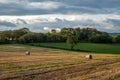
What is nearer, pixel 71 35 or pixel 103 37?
pixel 71 35

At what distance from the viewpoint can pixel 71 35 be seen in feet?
333

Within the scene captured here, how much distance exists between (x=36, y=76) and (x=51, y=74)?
158 cm

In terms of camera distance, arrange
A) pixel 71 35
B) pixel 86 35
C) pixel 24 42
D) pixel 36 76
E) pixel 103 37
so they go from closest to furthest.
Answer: pixel 36 76, pixel 71 35, pixel 24 42, pixel 103 37, pixel 86 35

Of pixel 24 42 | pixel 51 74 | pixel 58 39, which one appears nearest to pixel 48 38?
pixel 58 39

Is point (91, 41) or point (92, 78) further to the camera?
point (91, 41)

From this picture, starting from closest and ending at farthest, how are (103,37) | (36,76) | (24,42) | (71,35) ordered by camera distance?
1. (36,76)
2. (71,35)
3. (24,42)
4. (103,37)

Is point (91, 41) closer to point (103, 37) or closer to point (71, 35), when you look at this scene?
point (103, 37)

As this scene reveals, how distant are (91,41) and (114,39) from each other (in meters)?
8.64

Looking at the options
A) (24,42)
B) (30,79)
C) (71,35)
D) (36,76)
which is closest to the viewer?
(30,79)

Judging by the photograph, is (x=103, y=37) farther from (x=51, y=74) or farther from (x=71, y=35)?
(x=51, y=74)

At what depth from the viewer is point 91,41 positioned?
12281 cm

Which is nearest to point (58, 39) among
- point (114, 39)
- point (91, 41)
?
point (91, 41)

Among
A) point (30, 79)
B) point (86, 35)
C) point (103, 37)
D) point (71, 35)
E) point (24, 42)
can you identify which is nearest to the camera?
point (30, 79)

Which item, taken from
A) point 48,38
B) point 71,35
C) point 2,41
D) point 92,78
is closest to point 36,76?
point 92,78
